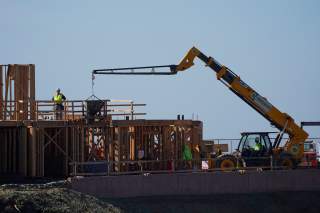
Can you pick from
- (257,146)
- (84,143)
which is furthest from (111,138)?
(257,146)

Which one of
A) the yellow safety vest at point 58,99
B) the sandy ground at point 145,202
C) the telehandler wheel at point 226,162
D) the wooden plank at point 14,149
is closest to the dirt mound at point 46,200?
the sandy ground at point 145,202

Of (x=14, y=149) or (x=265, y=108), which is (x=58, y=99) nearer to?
(x=14, y=149)

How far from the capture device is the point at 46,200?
31.9 meters

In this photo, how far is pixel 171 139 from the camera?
4350cm

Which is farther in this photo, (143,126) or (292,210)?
(143,126)

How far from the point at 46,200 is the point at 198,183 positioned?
8.48 meters

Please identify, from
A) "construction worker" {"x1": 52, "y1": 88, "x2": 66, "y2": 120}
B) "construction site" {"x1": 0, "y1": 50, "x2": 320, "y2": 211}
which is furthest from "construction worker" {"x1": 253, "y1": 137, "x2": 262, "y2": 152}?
"construction worker" {"x1": 52, "y1": 88, "x2": 66, "y2": 120}

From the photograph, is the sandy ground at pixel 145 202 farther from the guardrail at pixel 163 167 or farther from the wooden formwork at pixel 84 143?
the wooden formwork at pixel 84 143

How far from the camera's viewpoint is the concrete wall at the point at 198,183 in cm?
3647

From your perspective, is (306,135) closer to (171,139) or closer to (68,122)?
(171,139)

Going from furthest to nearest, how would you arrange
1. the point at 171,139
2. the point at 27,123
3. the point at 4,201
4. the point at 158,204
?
the point at 171,139 < the point at 27,123 < the point at 158,204 < the point at 4,201

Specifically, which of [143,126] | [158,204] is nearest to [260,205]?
[158,204]

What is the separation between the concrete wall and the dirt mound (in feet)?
6.89

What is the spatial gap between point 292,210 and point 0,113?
14181 millimetres
